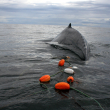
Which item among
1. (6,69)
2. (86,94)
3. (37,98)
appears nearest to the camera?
(37,98)

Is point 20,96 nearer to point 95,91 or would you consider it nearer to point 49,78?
point 49,78

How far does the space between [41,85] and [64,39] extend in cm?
698

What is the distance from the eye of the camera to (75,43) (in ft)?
31.3

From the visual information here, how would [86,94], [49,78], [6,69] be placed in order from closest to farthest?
1. [86,94]
2. [49,78]
3. [6,69]

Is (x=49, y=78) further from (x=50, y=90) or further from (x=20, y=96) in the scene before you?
(x=20, y=96)

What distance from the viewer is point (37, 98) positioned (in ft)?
11.9

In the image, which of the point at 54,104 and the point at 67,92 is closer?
the point at 54,104

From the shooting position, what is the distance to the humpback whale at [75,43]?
8.08 metres

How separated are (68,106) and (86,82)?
166cm

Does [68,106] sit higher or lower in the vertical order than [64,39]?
lower

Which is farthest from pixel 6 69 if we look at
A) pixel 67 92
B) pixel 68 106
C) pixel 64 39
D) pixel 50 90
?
pixel 64 39

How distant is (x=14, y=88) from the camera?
4.12 m

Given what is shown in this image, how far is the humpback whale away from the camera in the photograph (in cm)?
808

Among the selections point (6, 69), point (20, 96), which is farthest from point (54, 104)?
point (6, 69)
